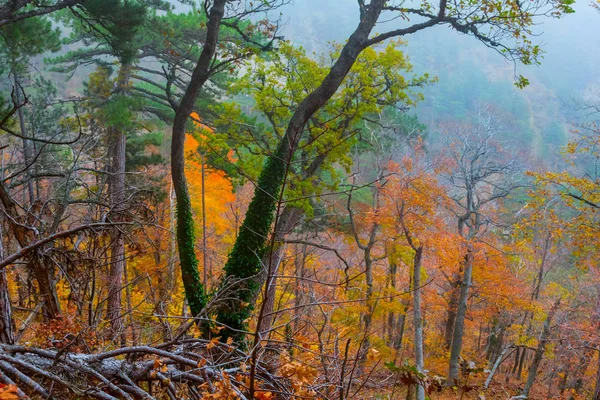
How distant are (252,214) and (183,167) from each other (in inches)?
59.3

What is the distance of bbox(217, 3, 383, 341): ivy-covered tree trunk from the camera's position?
663 centimetres

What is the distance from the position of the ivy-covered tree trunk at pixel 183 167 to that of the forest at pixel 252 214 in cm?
3

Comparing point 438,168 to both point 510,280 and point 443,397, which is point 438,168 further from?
point 443,397

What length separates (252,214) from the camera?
7590 millimetres

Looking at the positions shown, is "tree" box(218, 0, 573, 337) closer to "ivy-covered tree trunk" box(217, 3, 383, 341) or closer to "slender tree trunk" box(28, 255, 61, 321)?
"ivy-covered tree trunk" box(217, 3, 383, 341)

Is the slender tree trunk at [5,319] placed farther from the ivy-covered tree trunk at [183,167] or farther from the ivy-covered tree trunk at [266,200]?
the ivy-covered tree trunk at [183,167]

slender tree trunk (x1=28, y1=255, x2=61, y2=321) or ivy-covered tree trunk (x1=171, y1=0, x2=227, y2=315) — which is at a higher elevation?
ivy-covered tree trunk (x1=171, y1=0, x2=227, y2=315)

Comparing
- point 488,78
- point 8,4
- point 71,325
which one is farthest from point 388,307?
point 488,78

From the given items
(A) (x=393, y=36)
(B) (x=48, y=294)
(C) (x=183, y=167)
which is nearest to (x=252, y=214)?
(C) (x=183, y=167)

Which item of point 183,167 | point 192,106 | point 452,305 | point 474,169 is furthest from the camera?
point 452,305

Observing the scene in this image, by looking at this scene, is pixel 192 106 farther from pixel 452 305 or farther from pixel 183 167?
pixel 452 305

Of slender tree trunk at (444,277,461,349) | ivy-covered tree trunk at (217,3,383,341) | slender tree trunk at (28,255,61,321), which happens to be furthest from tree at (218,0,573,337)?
slender tree trunk at (444,277,461,349)

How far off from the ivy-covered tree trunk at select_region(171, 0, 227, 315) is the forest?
0.11ft

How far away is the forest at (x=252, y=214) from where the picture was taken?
9.91ft
